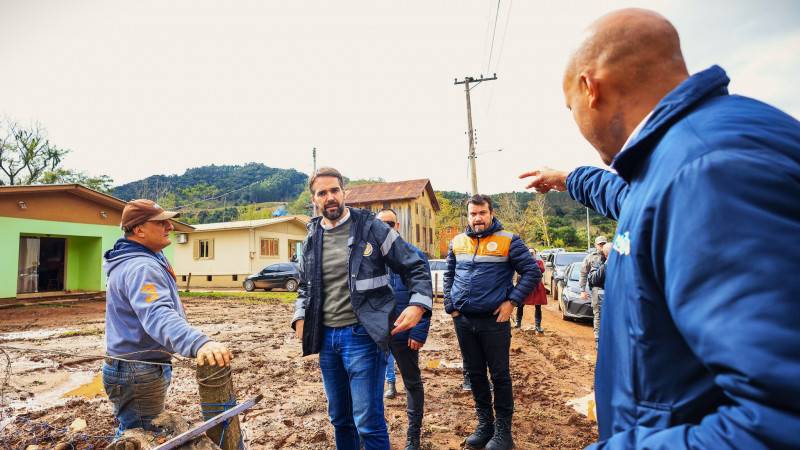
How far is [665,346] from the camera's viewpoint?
0.85m

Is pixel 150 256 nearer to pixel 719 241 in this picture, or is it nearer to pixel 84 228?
pixel 719 241

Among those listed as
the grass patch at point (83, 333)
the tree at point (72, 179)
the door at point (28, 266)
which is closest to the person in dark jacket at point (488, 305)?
the grass patch at point (83, 333)

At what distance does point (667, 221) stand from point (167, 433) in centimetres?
276

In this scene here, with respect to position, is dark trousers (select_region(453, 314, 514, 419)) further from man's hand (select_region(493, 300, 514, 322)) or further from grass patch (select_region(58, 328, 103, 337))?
grass patch (select_region(58, 328, 103, 337))

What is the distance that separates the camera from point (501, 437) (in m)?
3.70

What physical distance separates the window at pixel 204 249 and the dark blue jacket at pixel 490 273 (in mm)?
26009

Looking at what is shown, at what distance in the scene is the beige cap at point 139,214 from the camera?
9.23 ft

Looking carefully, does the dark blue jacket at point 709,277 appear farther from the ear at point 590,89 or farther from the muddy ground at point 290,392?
the muddy ground at point 290,392

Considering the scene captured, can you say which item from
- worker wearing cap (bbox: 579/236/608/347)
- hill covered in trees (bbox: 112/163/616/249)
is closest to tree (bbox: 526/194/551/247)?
hill covered in trees (bbox: 112/163/616/249)

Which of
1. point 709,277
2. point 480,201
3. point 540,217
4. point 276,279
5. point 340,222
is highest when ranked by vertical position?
point 540,217

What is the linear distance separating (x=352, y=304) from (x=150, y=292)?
1240 mm

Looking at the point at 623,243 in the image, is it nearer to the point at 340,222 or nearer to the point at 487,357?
the point at 340,222

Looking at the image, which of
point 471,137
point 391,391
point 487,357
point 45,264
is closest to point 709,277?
point 487,357

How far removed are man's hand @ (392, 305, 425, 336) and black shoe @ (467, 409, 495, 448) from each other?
155 centimetres
